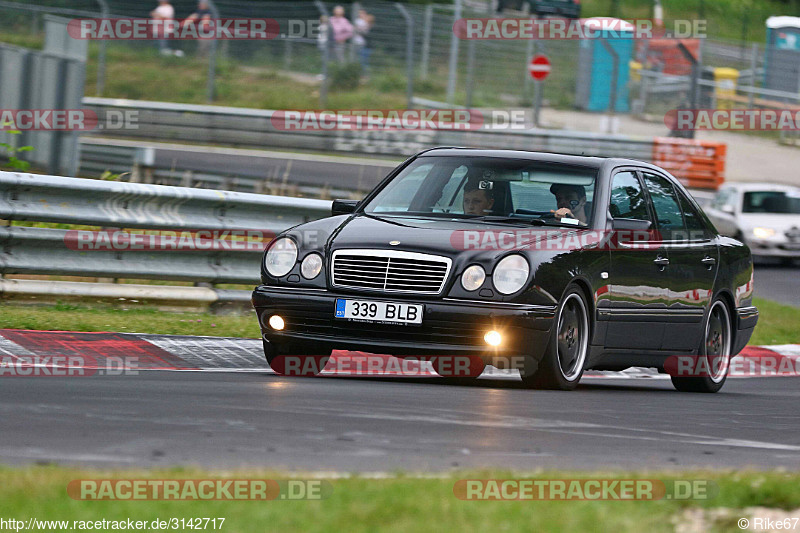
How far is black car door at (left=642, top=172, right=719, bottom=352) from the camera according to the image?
9.75 metres

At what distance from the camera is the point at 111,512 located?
411 cm

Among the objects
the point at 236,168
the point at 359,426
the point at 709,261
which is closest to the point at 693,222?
the point at 709,261

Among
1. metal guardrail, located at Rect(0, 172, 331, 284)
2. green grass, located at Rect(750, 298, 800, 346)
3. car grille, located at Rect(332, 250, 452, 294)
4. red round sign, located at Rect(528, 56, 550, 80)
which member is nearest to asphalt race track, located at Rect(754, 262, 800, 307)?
green grass, located at Rect(750, 298, 800, 346)

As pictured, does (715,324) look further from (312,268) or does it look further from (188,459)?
(188,459)

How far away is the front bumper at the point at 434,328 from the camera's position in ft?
26.6

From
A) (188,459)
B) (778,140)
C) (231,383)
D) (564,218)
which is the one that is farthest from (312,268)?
(778,140)

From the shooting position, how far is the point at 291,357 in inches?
345

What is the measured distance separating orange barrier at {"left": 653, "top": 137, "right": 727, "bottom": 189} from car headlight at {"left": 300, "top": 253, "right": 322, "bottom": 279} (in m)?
21.8

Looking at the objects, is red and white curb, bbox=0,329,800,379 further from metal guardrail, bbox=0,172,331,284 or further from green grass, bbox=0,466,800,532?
green grass, bbox=0,466,800,532

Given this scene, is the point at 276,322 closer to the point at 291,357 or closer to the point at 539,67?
the point at 291,357

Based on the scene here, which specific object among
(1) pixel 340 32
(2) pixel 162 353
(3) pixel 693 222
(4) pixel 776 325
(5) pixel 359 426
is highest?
(1) pixel 340 32

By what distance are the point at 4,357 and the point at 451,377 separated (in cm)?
269

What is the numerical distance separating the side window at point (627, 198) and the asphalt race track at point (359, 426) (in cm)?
132

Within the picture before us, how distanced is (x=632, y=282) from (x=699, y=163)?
21.3m
